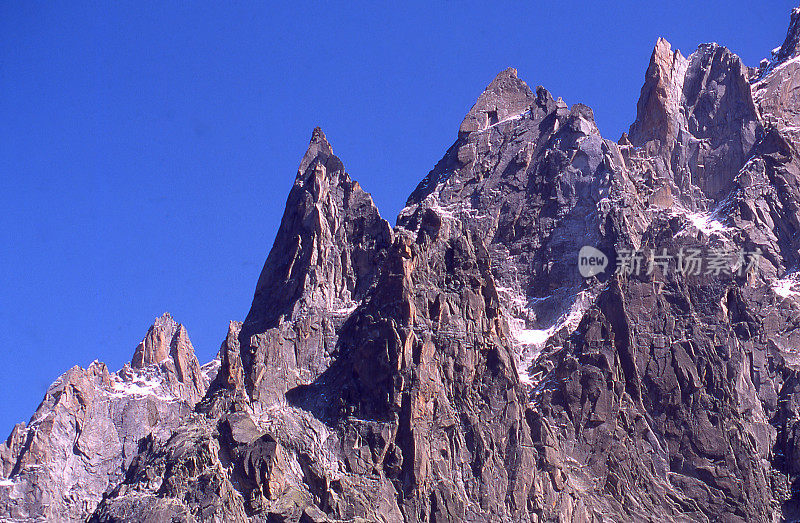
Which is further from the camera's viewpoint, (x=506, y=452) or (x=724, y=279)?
(x=724, y=279)

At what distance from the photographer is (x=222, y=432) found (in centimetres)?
16350

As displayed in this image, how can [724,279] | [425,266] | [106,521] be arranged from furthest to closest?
[724,279] → [425,266] → [106,521]

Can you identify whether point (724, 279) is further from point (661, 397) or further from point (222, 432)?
point (222, 432)

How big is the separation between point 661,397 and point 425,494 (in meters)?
29.1

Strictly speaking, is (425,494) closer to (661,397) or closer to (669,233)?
(661,397)

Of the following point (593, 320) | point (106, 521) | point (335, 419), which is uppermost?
point (593, 320)

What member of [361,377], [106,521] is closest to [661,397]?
[361,377]

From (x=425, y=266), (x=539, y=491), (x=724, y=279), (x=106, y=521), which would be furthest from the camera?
(x=724, y=279)

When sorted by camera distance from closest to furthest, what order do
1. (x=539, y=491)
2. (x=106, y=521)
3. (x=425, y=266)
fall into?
(x=106, y=521), (x=539, y=491), (x=425, y=266)

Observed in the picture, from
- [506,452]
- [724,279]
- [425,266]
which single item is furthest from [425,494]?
[724,279]

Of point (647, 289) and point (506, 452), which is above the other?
point (647, 289)

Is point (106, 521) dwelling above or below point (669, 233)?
below

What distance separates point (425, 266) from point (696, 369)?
2787cm

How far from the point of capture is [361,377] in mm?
172375
